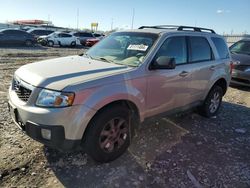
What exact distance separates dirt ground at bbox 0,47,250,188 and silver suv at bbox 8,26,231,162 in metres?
0.32

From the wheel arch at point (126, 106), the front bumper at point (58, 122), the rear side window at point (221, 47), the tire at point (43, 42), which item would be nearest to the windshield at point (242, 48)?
the rear side window at point (221, 47)

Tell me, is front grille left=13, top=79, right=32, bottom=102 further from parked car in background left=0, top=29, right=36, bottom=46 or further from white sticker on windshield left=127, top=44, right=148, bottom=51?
parked car in background left=0, top=29, right=36, bottom=46

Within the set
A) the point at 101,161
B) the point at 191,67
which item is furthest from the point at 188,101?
the point at 101,161

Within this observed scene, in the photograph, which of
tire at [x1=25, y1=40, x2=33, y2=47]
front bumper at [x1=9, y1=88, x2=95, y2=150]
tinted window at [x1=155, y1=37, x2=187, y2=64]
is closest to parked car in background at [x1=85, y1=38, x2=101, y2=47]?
tire at [x1=25, y1=40, x2=33, y2=47]

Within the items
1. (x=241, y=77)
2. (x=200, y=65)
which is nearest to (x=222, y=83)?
(x=200, y=65)

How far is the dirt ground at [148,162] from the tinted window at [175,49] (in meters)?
1.18

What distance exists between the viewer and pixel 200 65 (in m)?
5.16

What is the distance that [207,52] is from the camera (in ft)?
18.1

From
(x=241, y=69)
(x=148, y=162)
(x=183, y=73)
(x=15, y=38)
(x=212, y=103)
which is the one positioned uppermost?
(x=183, y=73)

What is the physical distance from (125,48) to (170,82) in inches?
36.1

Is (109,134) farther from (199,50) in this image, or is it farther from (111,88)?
(199,50)

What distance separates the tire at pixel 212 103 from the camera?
5871 mm

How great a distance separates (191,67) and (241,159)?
5.70 feet

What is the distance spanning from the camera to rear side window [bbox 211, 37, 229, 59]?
585cm
